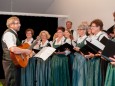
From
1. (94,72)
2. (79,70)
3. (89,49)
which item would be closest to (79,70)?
(79,70)

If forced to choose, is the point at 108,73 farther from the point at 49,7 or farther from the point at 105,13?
the point at 49,7

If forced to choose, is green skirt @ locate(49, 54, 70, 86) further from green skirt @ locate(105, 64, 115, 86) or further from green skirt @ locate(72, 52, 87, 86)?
green skirt @ locate(105, 64, 115, 86)

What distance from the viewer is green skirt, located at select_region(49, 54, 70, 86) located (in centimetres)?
477

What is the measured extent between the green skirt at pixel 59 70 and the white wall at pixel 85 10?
1340 mm

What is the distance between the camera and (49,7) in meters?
7.71

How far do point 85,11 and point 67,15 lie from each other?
34.5 inches

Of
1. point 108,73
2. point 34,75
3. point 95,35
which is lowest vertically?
point 34,75

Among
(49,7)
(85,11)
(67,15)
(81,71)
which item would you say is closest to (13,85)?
(81,71)

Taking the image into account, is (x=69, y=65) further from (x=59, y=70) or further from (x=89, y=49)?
(x=89, y=49)

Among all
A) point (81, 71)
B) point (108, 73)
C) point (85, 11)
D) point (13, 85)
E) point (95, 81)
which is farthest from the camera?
point (85, 11)

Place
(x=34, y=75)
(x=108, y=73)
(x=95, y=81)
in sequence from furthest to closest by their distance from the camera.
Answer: (x=34, y=75) < (x=95, y=81) < (x=108, y=73)

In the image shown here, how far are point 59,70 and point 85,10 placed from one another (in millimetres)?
2070

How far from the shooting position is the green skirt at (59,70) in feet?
15.7

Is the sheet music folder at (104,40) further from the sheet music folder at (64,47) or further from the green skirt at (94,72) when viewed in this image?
the sheet music folder at (64,47)
